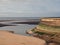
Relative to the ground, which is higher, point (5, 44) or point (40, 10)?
point (40, 10)

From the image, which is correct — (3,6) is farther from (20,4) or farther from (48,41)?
(48,41)

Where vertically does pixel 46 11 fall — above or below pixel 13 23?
above

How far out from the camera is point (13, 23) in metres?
2.09

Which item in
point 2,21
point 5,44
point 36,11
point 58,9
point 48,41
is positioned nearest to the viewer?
point 5,44

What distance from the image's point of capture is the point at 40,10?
184 centimetres

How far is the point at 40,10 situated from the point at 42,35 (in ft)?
3.19

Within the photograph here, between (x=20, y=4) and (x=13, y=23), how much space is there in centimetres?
33

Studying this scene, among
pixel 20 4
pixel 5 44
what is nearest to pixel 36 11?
pixel 20 4

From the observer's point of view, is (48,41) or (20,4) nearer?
(48,41)

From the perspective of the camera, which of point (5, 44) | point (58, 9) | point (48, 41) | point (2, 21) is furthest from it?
point (2, 21)

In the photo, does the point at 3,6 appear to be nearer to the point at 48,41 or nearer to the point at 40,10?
the point at 40,10

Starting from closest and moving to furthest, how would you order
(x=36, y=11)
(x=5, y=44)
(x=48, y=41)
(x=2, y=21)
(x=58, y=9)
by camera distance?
(x=5, y=44) < (x=48, y=41) < (x=58, y=9) < (x=36, y=11) < (x=2, y=21)

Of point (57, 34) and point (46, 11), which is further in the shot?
point (46, 11)

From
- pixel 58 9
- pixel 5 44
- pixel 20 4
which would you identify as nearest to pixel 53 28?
pixel 5 44
